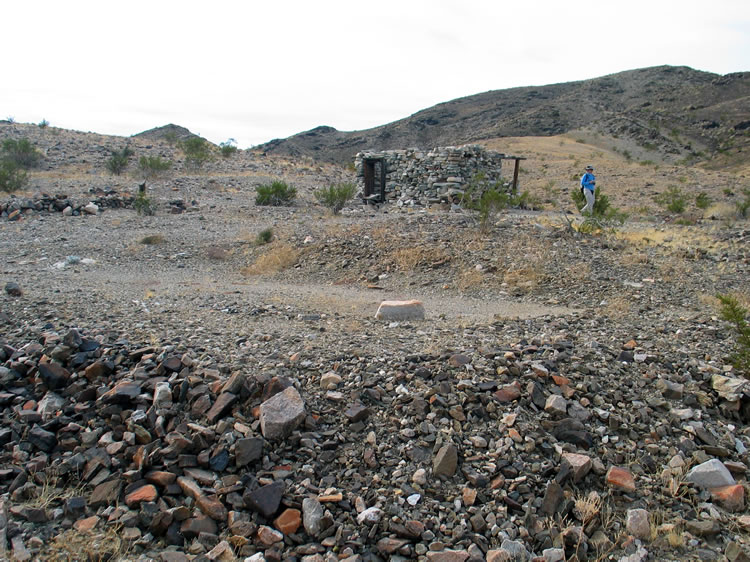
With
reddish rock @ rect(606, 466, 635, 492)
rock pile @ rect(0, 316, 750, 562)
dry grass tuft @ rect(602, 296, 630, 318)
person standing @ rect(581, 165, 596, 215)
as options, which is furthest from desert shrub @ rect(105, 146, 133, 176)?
reddish rock @ rect(606, 466, 635, 492)

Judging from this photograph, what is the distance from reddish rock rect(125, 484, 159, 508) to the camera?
112 inches

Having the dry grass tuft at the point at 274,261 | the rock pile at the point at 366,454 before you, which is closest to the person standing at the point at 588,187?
the dry grass tuft at the point at 274,261

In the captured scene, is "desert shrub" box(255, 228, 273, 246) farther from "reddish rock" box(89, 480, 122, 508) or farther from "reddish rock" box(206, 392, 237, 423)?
"reddish rock" box(89, 480, 122, 508)

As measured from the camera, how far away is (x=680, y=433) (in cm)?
349

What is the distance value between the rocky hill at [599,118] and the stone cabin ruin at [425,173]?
30.5 meters

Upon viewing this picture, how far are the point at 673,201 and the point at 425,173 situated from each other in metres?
8.53

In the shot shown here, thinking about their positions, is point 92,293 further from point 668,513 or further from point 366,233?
point 668,513

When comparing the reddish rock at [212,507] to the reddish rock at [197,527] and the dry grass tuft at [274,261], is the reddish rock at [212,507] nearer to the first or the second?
the reddish rock at [197,527]

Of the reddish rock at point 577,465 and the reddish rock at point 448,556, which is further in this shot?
the reddish rock at point 577,465

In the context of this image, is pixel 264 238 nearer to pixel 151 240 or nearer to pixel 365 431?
pixel 151 240

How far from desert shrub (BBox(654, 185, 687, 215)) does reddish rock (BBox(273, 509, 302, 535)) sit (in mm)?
17228

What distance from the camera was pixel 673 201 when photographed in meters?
17.3

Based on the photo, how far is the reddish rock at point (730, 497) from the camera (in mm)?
2918

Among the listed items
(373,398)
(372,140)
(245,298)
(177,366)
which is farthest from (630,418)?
(372,140)
